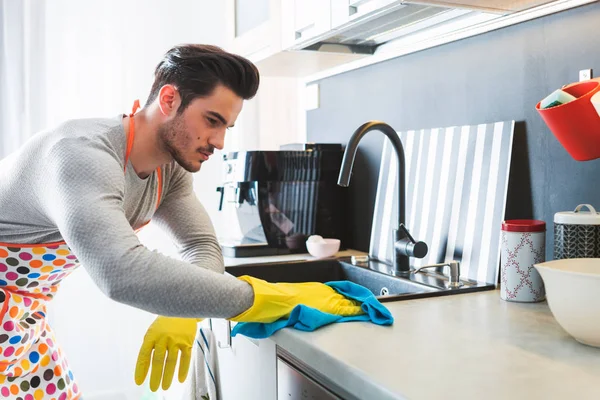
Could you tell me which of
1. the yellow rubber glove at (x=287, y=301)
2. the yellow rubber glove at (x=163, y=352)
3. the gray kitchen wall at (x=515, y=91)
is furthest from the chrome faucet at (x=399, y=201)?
the yellow rubber glove at (x=163, y=352)

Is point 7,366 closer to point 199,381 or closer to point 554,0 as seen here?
point 199,381

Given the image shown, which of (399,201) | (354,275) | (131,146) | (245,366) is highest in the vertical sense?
(131,146)

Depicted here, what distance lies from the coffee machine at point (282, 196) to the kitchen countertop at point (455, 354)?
846 mm

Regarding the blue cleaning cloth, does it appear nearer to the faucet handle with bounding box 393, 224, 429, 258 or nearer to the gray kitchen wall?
the faucet handle with bounding box 393, 224, 429, 258

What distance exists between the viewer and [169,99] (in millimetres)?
1290

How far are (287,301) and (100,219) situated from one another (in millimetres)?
374

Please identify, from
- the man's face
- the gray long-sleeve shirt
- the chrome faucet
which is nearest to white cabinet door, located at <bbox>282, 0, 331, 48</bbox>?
the chrome faucet

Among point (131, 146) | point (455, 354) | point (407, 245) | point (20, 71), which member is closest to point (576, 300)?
point (455, 354)

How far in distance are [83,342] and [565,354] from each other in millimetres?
2171

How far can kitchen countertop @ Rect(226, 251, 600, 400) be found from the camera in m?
0.80

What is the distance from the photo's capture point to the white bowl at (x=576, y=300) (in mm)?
916

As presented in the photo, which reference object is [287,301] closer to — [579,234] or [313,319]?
[313,319]

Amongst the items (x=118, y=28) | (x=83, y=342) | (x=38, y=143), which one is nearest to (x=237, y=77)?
(x=38, y=143)

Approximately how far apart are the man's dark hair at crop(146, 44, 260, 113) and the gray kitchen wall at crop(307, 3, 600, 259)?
25.2 inches
